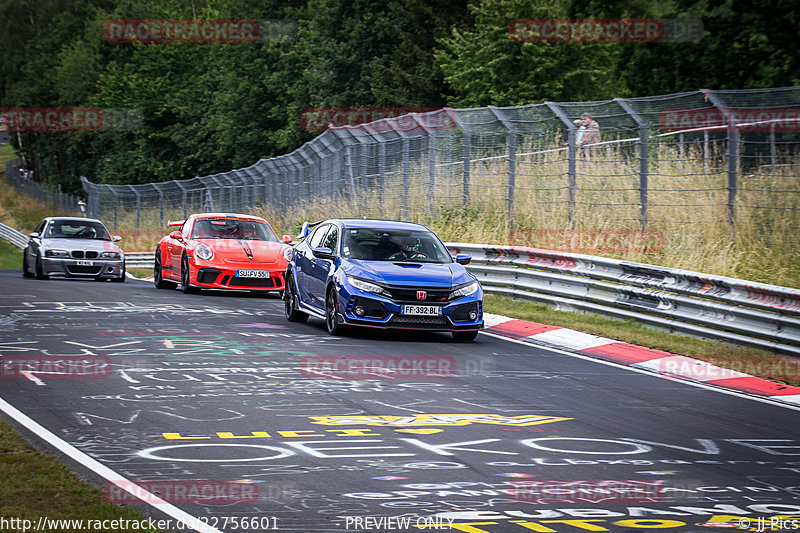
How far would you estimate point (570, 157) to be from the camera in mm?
18109

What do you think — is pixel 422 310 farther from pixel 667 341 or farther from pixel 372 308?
pixel 667 341

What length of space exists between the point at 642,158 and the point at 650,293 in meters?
2.95

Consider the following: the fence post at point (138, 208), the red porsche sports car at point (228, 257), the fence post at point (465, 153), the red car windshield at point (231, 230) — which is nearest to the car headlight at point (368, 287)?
the red porsche sports car at point (228, 257)

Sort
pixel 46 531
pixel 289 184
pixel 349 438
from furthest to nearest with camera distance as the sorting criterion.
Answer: pixel 289 184 < pixel 349 438 < pixel 46 531

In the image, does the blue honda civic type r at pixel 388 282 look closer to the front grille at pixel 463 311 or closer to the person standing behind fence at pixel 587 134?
the front grille at pixel 463 311

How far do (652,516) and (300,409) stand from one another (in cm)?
361

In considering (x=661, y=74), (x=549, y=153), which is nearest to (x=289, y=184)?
(x=661, y=74)

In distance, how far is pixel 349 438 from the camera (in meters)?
7.62

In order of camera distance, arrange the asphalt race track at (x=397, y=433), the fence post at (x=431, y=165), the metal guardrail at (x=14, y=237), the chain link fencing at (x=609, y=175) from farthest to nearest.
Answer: the metal guardrail at (x=14, y=237), the fence post at (x=431, y=165), the chain link fencing at (x=609, y=175), the asphalt race track at (x=397, y=433)

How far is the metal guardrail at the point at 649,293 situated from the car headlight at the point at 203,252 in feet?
14.2

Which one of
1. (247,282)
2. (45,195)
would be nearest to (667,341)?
(247,282)

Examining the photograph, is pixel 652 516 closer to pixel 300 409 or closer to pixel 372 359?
pixel 300 409

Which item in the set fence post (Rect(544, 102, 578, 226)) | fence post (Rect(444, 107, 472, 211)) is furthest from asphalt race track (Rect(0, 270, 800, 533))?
fence post (Rect(444, 107, 472, 211))

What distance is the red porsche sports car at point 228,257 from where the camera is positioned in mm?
19688
